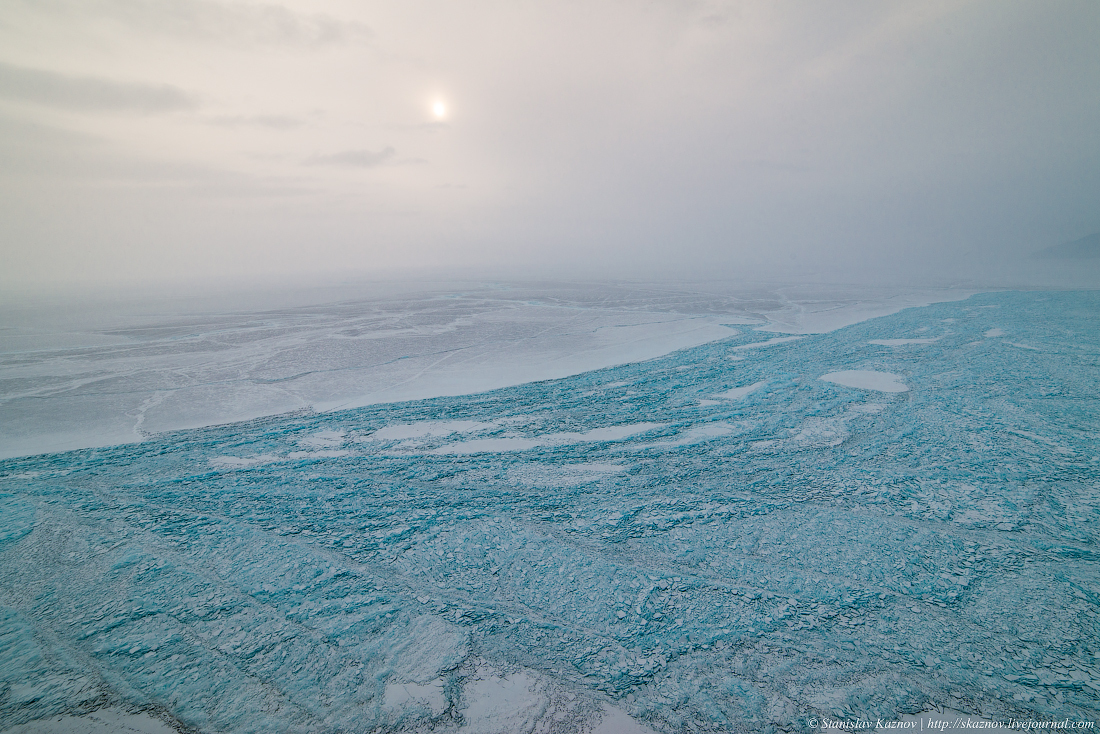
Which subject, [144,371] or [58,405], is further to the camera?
[144,371]

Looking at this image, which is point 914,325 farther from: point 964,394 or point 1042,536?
point 1042,536

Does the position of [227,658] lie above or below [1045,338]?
below

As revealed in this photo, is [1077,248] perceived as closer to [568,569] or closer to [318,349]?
[318,349]

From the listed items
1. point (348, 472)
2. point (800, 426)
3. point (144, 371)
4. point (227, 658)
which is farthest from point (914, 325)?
point (144, 371)

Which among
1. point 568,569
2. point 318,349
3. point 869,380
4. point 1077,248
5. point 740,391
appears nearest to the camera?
point 568,569

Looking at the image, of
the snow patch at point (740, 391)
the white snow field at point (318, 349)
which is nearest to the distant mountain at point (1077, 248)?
the white snow field at point (318, 349)

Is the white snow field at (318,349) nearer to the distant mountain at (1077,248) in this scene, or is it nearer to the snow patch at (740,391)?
the snow patch at (740,391)

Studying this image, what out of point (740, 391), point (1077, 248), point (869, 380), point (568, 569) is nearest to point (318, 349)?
point (740, 391)

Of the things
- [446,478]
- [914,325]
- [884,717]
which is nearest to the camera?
[884,717]
